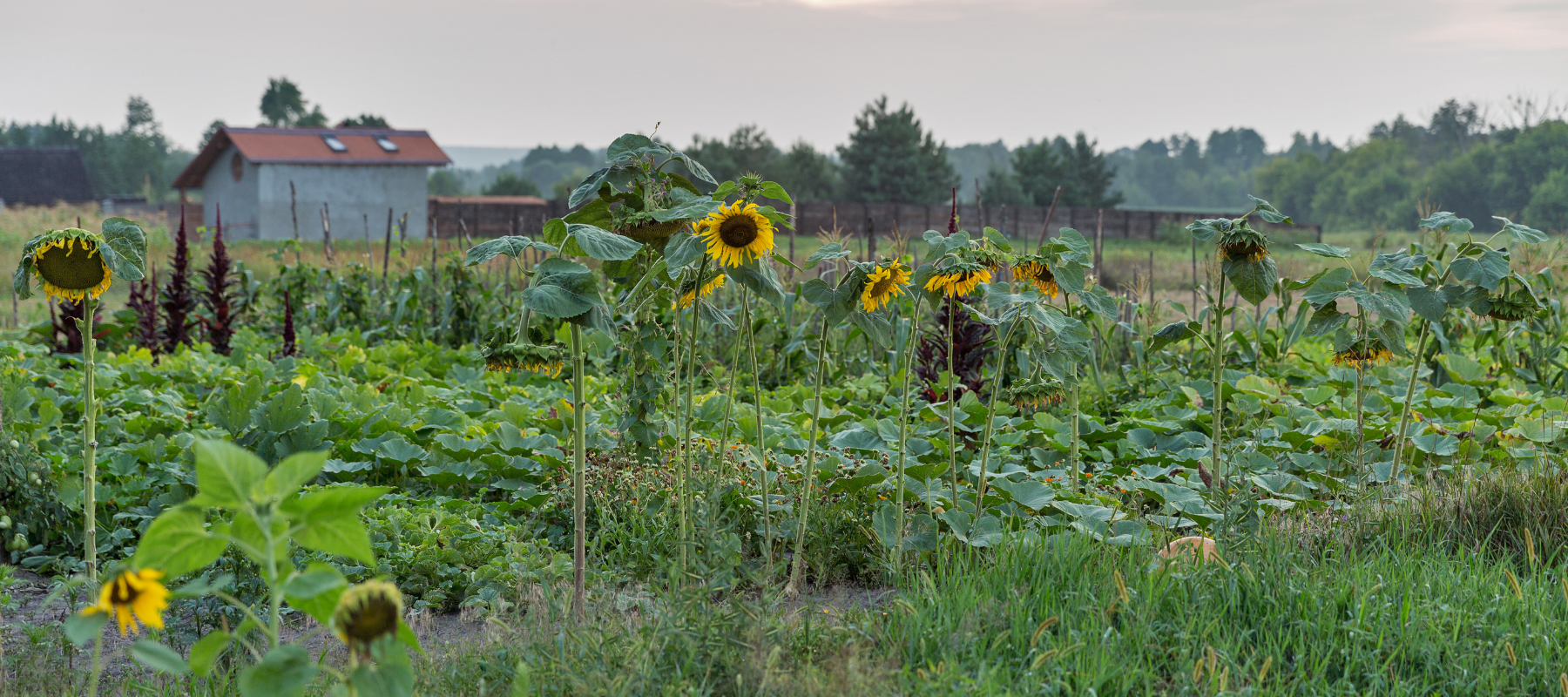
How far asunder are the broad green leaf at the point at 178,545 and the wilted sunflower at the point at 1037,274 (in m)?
1.97

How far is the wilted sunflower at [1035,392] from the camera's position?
2865mm

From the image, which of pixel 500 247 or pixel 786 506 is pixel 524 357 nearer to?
pixel 500 247

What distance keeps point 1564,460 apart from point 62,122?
81.3 meters

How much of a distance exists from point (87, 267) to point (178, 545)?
1.17 m

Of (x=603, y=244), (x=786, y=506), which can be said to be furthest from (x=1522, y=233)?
(x=603, y=244)

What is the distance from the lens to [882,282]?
7.87ft

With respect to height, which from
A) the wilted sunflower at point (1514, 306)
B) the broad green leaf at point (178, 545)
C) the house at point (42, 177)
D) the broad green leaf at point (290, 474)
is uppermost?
the house at point (42, 177)

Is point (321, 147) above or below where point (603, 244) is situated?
above

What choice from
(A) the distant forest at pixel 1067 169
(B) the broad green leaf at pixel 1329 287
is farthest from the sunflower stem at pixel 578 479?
(A) the distant forest at pixel 1067 169

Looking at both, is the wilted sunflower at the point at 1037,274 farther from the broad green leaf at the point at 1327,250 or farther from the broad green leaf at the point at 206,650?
the broad green leaf at the point at 206,650

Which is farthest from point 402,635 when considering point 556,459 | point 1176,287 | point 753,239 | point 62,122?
point 62,122

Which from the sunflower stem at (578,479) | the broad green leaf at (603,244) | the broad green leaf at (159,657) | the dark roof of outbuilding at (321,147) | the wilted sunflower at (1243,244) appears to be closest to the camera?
the broad green leaf at (159,657)

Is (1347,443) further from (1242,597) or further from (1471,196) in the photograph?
(1471,196)

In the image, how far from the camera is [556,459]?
3346mm
